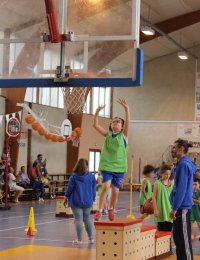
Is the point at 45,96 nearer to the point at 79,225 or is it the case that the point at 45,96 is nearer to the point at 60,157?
the point at 60,157

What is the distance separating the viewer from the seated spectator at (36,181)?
Result: 24.2 meters

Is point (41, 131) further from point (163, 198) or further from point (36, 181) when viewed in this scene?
point (163, 198)

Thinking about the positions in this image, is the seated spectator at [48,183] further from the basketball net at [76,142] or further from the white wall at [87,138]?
the white wall at [87,138]

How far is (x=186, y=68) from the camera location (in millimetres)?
36000

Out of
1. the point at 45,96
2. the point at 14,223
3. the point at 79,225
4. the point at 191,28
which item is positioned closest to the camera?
the point at 79,225

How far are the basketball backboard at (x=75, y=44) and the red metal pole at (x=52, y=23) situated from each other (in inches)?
3.3

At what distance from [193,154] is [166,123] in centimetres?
277

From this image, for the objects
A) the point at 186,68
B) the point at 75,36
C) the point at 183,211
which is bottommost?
the point at 183,211

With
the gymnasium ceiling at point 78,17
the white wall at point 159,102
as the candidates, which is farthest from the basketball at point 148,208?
the white wall at point 159,102

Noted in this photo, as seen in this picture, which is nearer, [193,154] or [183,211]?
[183,211]

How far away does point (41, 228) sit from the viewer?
14547mm

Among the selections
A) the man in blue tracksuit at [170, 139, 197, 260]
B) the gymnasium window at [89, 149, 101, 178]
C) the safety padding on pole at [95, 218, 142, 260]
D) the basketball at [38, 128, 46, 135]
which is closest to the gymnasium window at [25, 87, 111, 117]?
the gymnasium window at [89, 149, 101, 178]

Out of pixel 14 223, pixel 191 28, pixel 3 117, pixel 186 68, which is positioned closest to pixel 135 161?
pixel 186 68

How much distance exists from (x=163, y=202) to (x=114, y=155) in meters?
2.67
